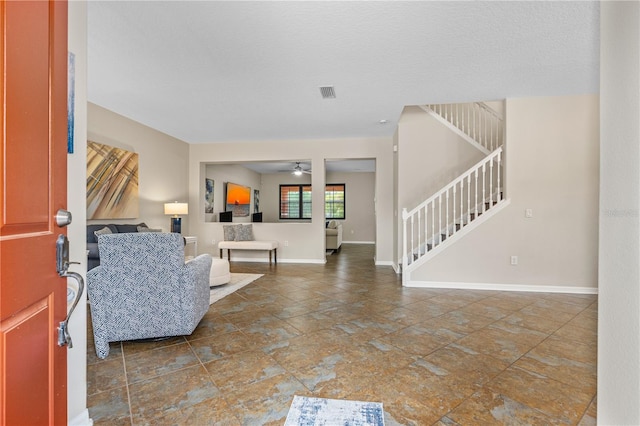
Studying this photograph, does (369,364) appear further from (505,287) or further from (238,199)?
(238,199)

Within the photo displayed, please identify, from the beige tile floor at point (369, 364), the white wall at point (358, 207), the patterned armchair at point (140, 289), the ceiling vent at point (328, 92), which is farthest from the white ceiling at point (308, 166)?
the patterned armchair at point (140, 289)

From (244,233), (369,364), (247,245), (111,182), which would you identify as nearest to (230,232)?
(244,233)

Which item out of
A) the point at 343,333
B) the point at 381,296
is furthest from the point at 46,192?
the point at 381,296

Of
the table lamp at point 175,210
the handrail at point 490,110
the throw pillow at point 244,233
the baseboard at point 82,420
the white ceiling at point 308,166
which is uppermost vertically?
the handrail at point 490,110

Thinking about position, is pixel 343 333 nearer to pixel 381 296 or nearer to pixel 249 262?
pixel 381 296

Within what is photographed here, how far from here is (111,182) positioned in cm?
441

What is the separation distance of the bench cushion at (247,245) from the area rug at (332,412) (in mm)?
4480

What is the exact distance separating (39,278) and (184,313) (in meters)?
1.91

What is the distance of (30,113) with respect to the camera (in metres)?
0.70

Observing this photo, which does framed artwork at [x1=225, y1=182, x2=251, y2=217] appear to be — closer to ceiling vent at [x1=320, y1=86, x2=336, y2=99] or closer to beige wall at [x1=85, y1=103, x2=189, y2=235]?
beige wall at [x1=85, y1=103, x2=189, y2=235]

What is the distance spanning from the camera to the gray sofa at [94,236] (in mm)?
3574

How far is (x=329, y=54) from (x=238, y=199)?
6480mm

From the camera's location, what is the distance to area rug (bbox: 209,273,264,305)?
3797 millimetres

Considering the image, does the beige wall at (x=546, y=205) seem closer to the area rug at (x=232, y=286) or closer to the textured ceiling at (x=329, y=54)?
the textured ceiling at (x=329, y=54)
